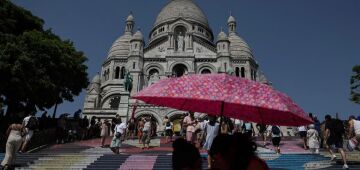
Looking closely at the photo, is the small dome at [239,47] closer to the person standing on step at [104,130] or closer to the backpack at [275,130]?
the person standing on step at [104,130]

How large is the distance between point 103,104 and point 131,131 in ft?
79.2

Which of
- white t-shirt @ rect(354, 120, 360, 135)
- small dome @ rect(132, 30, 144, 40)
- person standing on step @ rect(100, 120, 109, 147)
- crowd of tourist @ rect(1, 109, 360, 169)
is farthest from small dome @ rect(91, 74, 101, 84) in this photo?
white t-shirt @ rect(354, 120, 360, 135)

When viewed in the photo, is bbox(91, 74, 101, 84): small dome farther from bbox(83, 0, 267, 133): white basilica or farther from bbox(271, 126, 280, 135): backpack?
bbox(271, 126, 280, 135): backpack

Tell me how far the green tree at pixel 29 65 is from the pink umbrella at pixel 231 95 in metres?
18.1

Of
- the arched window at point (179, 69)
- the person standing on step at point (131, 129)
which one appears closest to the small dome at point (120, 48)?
the arched window at point (179, 69)

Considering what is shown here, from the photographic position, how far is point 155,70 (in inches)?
1674

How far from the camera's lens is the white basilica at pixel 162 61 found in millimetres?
40738

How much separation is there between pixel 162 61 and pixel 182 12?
16740 millimetres

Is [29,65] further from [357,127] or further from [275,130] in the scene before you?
[357,127]

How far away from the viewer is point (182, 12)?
56.8m

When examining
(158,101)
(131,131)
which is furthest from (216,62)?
(158,101)

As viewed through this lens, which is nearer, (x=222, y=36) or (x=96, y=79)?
(x=222, y=36)

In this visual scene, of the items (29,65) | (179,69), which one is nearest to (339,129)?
(29,65)

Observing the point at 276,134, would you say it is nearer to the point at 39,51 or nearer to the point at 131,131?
the point at 131,131
